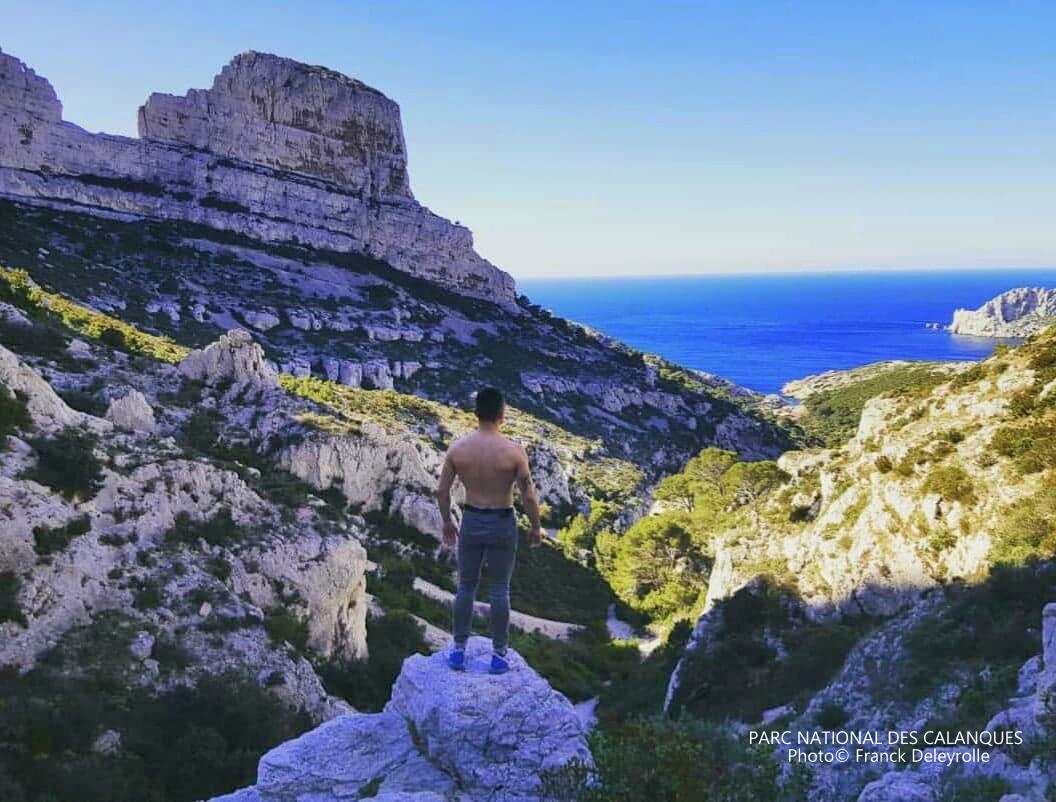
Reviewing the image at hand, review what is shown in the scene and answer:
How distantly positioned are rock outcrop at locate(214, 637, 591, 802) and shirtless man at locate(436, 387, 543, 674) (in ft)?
1.60

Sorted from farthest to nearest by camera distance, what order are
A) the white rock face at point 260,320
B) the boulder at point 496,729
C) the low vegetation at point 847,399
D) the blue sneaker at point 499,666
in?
the low vegetation at point 847,399 → the white rock face at point 260,320 → the blue sneaker at point 499,666 → the boulder at point 496,729

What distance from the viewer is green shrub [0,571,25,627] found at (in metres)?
11.4

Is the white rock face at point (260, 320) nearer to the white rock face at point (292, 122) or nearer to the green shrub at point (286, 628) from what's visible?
the white rock face at point (292, 122)

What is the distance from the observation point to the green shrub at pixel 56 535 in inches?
503

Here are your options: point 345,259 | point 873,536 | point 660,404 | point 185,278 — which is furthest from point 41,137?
point 873,536

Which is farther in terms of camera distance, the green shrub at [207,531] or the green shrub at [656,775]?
the green shrub at [207,531]

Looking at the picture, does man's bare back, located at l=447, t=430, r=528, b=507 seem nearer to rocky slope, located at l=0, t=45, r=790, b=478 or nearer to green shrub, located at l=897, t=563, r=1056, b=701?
green shrub, located at l=897, t=563, r=1056, b=701

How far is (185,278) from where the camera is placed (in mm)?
68875

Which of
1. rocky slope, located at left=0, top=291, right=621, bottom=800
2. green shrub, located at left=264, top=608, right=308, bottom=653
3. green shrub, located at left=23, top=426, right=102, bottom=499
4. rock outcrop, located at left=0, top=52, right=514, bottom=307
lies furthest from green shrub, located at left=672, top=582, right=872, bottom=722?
rock outcrop, located at left=0, top=52, right=514, bottom=307

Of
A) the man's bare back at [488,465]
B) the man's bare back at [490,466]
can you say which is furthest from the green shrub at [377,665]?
the man's bare back at [488,465]

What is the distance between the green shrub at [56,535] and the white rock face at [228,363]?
1723 centimetres

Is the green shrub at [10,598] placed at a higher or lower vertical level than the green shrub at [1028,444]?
lower

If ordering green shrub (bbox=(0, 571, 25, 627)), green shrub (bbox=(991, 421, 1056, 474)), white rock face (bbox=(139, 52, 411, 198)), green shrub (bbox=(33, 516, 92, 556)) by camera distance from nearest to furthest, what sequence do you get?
green shrub (bbox=(0, 571, 25, 627)), green shrub (bbox=(33, 516, 92, 556)), green shrub (bbox=(991, 421, 1056, 474)), white rock face (bbox=(139, 52, 411, 198))

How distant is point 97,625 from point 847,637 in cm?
1706
